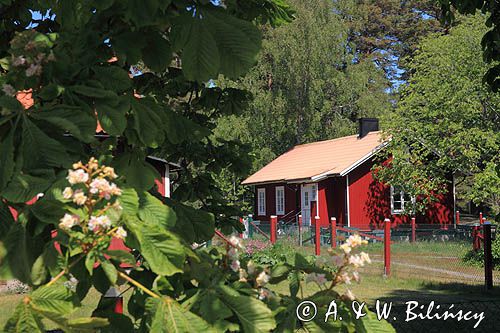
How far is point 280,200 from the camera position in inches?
1272

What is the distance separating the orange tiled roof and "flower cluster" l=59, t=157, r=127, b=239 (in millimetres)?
25093

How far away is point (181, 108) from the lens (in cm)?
449

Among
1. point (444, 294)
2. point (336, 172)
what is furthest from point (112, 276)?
point (336, 172)

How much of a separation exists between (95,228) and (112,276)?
0.55 ft

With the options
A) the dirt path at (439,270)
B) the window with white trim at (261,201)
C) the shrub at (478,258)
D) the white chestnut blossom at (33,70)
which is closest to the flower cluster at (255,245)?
the dirt path at (439,270)

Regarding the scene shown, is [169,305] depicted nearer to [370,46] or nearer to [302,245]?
[302,245]

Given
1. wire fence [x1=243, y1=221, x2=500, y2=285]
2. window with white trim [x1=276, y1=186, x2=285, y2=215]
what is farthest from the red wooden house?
wire fence [x1=243, y1=221, x2=500, y2=285]

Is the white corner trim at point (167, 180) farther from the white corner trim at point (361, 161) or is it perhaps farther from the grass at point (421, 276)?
the white corner trim at point (361, 161)

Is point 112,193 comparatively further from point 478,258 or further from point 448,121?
point 448,121

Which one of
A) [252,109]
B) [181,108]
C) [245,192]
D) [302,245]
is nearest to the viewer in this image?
[181,108]

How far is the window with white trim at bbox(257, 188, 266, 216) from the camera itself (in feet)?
112

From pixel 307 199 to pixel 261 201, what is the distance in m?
5.40

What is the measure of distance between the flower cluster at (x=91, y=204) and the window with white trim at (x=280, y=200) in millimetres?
30407

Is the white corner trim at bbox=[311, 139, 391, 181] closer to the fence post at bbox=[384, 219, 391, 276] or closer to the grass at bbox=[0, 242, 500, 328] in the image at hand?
the grass at bbox=[0, 242, 500, 328]
